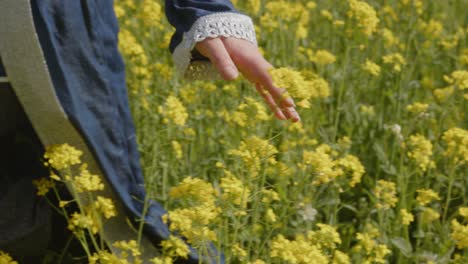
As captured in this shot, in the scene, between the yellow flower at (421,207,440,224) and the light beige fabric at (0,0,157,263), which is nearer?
the light beige fabric at (0,0,157,263)

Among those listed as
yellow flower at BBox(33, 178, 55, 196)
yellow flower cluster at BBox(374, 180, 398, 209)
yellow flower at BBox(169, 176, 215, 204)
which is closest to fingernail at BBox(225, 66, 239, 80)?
yellow flower at BBox(169, 176, 215, 204)

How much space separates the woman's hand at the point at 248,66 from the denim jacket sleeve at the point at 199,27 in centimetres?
2

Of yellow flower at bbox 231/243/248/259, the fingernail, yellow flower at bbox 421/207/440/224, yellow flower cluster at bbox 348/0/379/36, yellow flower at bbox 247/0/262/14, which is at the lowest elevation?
yellow flower at bbox 421/207/440/224

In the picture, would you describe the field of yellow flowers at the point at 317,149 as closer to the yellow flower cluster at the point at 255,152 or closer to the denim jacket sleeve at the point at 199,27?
the yellow flower cluster at the point at 255,152

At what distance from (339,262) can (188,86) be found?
1110 mm

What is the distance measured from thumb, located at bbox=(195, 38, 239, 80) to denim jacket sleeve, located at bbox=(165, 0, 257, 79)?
1 centimetres

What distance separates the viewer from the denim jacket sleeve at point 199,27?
5.69 feet

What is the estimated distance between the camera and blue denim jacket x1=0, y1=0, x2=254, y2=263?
5.52ft

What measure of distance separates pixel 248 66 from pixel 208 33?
117 millimetres

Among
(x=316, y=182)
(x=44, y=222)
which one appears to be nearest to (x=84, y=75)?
(x=44, y=222)

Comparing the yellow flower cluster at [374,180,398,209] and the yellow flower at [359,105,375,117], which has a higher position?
the yellow flower cluster at [374,180,398,209]

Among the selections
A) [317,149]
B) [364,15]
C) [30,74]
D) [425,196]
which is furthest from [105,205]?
[364,15]

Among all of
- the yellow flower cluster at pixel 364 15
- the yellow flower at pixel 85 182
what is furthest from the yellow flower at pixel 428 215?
the yellow flower at pixel 85 182

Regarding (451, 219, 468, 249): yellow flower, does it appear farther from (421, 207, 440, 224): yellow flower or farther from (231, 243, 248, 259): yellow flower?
(231, 243, 248, 259): yellow flower
